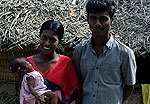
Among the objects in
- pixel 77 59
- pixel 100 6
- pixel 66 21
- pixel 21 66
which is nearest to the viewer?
pixel 100 6

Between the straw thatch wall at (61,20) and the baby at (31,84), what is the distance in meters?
0.82

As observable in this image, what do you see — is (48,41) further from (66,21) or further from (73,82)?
(66,21)

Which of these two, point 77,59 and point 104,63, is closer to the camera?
point 104,63

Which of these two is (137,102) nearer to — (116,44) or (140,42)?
(140,42)

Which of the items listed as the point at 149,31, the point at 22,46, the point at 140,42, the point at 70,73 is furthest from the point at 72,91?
the point at 149,31

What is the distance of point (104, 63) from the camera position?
6.68 ft

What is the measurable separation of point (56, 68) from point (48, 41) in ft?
0.77

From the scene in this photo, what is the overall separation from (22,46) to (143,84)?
1627 millimetres

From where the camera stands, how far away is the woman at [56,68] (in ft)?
6.86

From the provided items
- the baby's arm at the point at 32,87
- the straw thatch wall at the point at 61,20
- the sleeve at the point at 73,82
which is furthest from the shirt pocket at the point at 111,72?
the straw thatch wall at the point at 61,20

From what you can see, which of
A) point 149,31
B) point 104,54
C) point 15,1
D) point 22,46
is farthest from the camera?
point 15,1

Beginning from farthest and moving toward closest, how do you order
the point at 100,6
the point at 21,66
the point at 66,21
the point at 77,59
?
1. the point at 66,21
2. the point at 77,59
3. the point at 21,66
4. the point at 100,6

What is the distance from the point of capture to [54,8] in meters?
3.36


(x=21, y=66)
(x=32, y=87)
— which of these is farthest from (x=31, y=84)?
(x=21, y=66)
